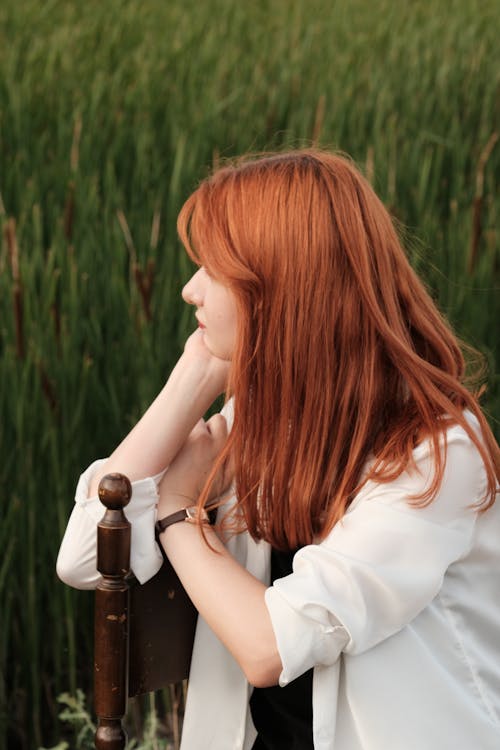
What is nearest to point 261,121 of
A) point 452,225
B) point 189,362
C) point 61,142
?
point 61,142

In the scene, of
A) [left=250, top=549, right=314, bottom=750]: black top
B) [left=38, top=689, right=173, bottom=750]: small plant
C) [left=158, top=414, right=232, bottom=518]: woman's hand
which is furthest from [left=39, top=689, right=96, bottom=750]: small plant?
[left=158, top=414, right=232, bottom=518]: woman's hand

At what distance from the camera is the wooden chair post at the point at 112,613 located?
1250 mm

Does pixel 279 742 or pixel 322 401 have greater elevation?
pixel 322 401

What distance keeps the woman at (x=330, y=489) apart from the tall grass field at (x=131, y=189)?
0.50 m

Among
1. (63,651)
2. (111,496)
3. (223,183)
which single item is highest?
(223,183)

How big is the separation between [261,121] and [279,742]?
2.06 meters

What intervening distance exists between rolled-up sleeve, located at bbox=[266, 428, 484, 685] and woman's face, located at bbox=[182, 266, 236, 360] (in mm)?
247

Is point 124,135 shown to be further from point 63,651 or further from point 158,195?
point 63,651

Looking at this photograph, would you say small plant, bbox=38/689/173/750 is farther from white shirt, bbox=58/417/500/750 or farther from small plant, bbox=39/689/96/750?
white shirt, bbox=58/417/500/750

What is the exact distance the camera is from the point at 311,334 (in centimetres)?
134

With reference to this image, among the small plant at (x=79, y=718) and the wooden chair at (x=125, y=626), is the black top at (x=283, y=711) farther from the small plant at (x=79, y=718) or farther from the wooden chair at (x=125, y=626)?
the small plant at (x=79, y=718)

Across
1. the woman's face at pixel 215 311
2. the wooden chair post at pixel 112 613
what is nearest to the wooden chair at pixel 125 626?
the wooden chair post at pixel 112 613

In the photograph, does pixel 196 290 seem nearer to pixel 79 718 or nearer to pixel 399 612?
pixel 399 612

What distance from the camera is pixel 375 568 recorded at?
1.24 meters
